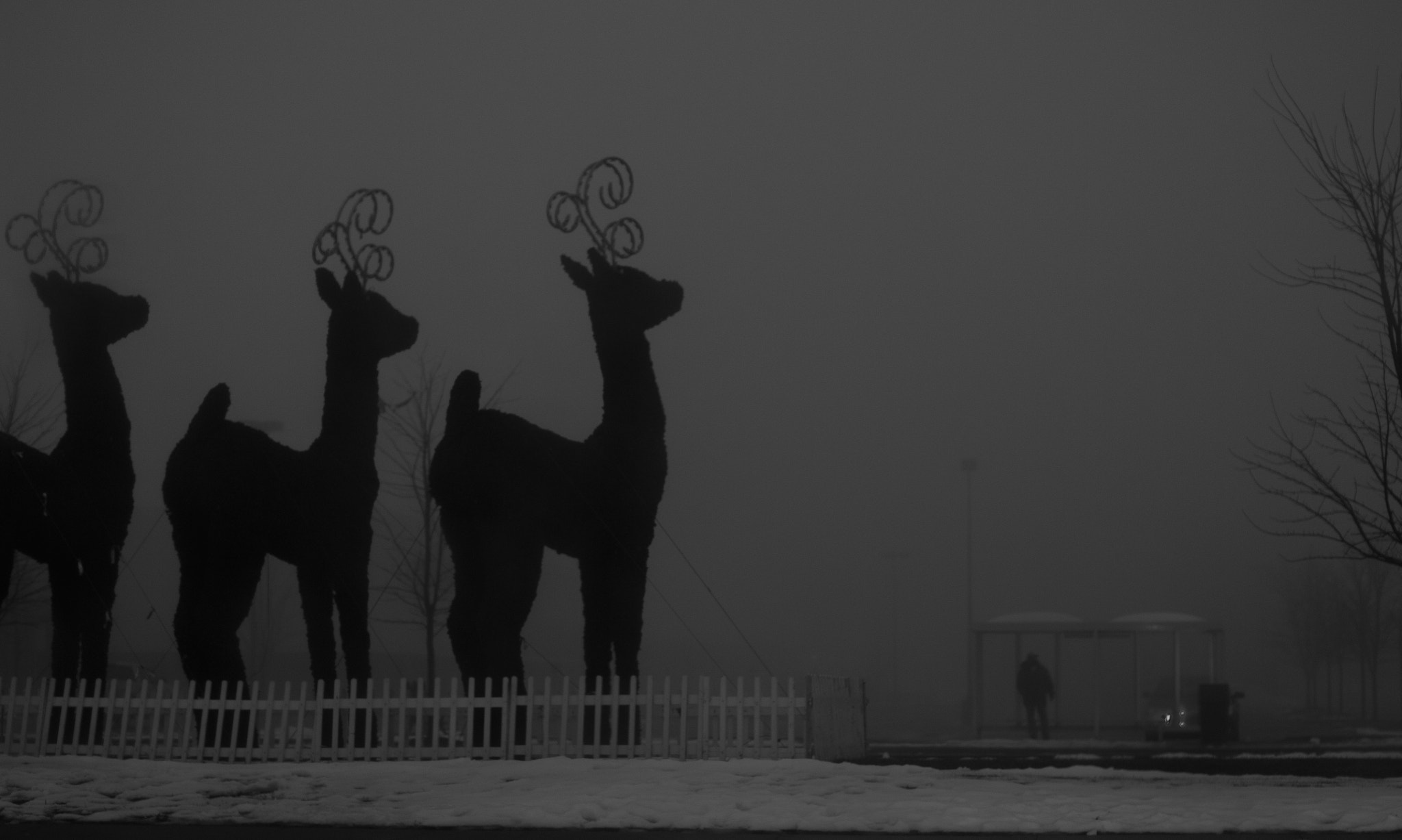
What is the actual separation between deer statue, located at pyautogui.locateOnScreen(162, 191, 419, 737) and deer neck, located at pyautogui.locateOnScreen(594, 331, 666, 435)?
3.50 m

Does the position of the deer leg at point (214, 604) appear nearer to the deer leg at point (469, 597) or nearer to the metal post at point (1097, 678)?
the deer leg at point (469, 597)

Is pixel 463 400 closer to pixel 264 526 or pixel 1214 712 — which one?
pixel 264 526

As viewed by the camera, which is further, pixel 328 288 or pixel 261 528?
pixel 328 288

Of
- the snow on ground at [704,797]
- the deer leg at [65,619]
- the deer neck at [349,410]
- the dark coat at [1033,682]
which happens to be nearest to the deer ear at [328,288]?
the deer neck at [349,410]

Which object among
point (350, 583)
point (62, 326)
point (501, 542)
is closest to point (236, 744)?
point (350, 583)

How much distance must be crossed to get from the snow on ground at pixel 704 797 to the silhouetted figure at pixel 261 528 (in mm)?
2597

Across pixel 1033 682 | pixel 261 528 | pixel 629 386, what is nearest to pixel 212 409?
pixel 261 528

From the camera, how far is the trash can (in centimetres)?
2391

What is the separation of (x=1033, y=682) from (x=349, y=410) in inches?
606

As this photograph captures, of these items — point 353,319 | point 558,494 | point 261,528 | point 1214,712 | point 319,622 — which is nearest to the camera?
point 558,494

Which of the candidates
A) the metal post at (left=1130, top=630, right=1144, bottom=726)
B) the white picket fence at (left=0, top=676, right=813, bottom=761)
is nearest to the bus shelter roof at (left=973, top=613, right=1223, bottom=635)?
the metal post at (left=1130, top=630, right=1144, bottom=726)

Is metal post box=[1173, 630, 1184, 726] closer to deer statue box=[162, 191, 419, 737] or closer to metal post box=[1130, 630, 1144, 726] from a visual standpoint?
metal post box=[1130, 630, 1144, 726]

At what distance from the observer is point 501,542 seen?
16953mm

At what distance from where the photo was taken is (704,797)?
11.8m
